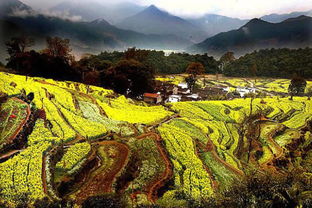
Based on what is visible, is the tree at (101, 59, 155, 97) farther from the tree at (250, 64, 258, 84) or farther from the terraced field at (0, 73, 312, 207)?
the tree at (250, 64, 258, 84)

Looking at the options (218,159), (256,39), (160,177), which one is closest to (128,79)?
(218,159)

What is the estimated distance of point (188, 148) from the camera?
12812mm

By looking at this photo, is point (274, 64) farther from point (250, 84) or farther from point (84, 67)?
point (84, 67)

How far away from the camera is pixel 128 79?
27.4 m

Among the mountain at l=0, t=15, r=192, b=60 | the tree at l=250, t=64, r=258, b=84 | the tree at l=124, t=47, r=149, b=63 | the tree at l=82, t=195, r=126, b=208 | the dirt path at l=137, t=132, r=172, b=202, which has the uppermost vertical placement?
the mountain at l=0, t=15, r=192, b=60

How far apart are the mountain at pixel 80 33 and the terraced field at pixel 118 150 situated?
11.6ft

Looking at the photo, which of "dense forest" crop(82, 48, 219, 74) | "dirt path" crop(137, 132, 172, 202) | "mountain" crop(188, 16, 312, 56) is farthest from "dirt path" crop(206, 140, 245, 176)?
"mountain" crop(188, 16, 312, 56)

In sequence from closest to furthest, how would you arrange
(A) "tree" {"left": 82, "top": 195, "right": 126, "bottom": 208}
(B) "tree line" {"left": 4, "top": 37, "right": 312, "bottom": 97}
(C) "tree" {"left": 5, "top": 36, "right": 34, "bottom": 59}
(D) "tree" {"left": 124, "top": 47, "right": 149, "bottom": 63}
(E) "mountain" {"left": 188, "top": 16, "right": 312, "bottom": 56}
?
(A) "tree" {"left": 82, "top": 195, "right": 126, "bottom": 208}, (B) "tree line" {"left": 4, "top": 37, "right": 312, "bottom": 97}, (C) "tree" {"left": 5, "top": 36, "right": 34, "bottom": 59}, (D) "tree" {"left": 124, "top": 47, "right": 149, "bottom": 63}, (E) "mountain" {"left": 188, "top": 16, "right": 312, "bottom": 56}

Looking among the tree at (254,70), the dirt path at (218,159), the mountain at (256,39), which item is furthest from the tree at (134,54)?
the mountain at (256,39)

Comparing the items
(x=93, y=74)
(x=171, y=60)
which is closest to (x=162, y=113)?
(x=93, y=74)

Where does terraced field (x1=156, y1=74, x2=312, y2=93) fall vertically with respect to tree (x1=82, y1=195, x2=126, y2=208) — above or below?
below

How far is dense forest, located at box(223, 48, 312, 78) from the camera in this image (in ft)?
199

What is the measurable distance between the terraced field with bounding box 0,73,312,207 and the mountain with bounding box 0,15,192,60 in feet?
11.6

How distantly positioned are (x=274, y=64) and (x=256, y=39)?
107 feet
